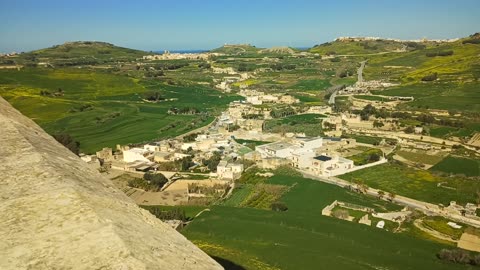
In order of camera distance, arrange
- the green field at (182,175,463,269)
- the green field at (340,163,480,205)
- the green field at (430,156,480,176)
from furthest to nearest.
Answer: the green field at (430,156,480,176), the green field at (340,163,480,205), the green field at (182,175,463,269)

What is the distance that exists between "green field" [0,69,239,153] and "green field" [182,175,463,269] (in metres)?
24.0

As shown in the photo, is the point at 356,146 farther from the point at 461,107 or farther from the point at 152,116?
the point at 152,116

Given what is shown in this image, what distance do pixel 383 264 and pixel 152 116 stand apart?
45.7 m

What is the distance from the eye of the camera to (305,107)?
6359cm

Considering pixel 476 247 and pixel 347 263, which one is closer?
pixel 347 263

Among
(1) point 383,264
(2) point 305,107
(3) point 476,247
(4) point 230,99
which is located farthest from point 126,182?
(4) point 230,99

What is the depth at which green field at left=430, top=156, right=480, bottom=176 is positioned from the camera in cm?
3572

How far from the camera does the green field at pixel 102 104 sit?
50.5m

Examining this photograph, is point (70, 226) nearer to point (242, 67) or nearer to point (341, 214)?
point (341, 214)

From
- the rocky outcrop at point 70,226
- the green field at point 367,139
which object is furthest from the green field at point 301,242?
the green field at point 367,139

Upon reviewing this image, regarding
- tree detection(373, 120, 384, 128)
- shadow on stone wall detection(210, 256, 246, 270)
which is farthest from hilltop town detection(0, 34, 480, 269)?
tree detection(373, 120, 384, 128)

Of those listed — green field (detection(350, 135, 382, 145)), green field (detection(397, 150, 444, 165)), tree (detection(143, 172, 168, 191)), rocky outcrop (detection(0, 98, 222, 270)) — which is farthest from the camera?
green field (detection(350, 135, 382, 145))

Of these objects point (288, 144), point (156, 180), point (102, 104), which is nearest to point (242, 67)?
point (102, 104)

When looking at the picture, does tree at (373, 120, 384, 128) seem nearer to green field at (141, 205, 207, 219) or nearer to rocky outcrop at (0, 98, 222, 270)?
green field at (141, 205, 207, 219)
